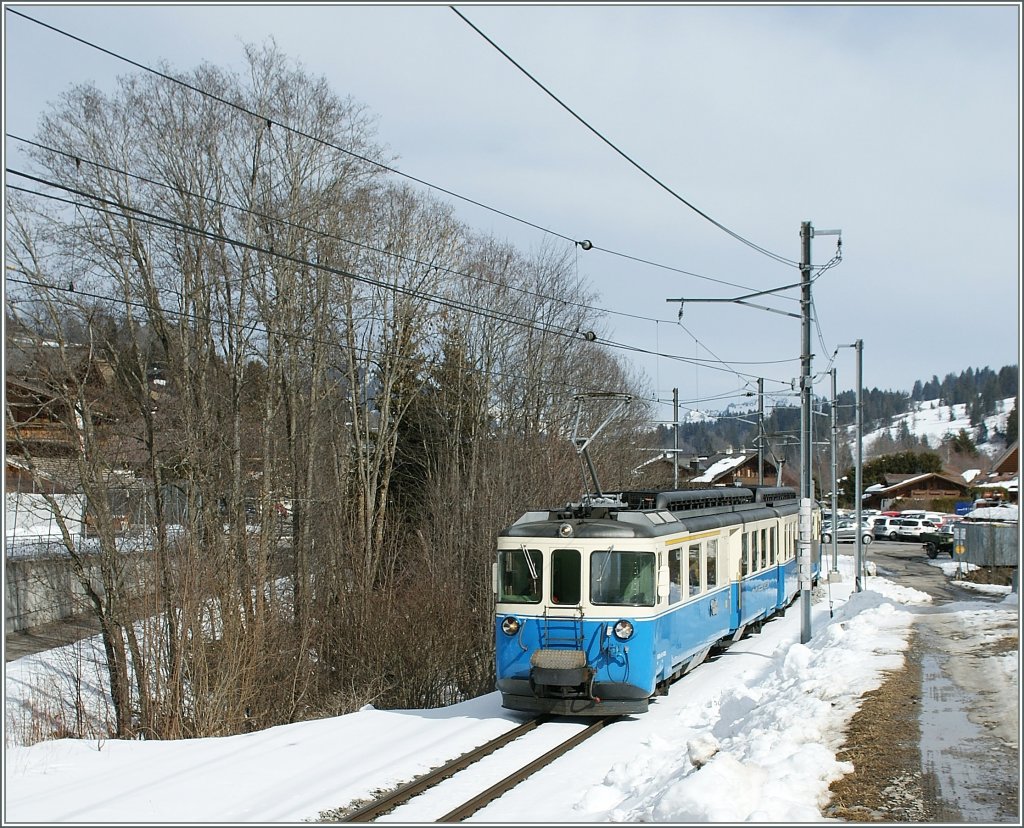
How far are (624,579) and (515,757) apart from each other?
9.98 feet

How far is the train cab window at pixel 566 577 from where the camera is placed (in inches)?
527

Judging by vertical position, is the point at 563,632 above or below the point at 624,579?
below

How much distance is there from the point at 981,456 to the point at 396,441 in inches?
4825

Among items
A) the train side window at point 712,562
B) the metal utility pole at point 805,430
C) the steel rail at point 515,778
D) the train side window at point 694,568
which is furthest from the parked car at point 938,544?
the steel rail at point 515,778

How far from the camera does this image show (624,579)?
1332cm

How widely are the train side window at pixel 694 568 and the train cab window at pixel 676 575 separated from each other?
566 mm

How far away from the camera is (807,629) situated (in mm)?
18844

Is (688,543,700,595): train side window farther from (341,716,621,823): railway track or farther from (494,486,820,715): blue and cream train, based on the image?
(341,716,621,823): railway track

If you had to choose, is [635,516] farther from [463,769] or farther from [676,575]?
[463,769]

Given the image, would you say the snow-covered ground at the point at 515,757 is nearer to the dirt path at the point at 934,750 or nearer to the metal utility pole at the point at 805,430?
the dirt path at the point at 934,750

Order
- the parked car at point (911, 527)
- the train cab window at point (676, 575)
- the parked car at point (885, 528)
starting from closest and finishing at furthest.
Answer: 1. the train cab window at point (676, 575)
2. the parked car at point (911, 527)
3. the parked car at point (885, 528)

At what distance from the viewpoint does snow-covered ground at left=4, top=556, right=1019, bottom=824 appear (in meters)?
8.10

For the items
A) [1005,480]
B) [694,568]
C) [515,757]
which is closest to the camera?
[515,757]

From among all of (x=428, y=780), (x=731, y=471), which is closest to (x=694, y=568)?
(x=428, y=780)
